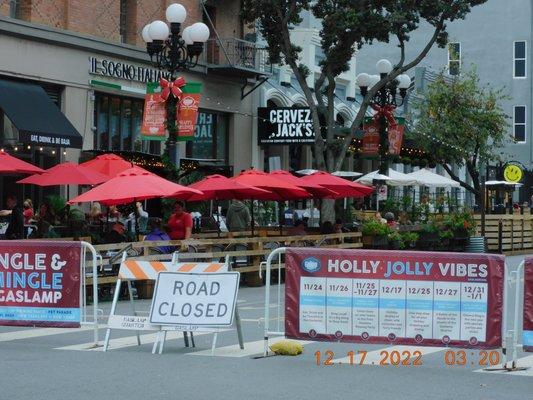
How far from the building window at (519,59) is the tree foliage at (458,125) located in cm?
1638

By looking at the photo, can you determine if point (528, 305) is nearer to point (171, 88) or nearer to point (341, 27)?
point (171, 88)

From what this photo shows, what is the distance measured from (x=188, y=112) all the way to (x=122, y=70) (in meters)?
5.54

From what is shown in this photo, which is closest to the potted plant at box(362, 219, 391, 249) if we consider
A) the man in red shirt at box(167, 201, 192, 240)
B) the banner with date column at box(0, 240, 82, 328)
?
the man in red shirt at box(167, 201, 192, 240)

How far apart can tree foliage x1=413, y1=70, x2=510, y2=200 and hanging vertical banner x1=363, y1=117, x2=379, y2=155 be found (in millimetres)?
9580

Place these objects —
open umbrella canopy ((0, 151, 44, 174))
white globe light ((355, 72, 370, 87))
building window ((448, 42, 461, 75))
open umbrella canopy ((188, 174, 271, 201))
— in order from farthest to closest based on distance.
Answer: building window ((448, 42, 461, 75)) < white globe light ((355, 72, 370, 87)) < open umbrella canopy ((188, 174, 271, 201)) < open umbrella canopy ((0, 151, 44, 174))

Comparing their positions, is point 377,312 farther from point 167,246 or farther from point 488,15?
point 488,15

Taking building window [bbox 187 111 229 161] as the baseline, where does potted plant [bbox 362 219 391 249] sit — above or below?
below

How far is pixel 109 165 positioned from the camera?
27281 millimetres

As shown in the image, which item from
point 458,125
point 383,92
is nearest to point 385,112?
point 383,92

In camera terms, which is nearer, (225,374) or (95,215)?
(225,374)

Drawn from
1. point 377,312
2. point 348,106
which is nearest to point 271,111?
point 348,106

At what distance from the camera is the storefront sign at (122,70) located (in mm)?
32697

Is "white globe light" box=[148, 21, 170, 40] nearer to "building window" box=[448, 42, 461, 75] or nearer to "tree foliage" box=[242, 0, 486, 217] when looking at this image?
"tree foliage" box=[242, 0, 486, 217]

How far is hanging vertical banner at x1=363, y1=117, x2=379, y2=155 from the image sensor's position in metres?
38.5
